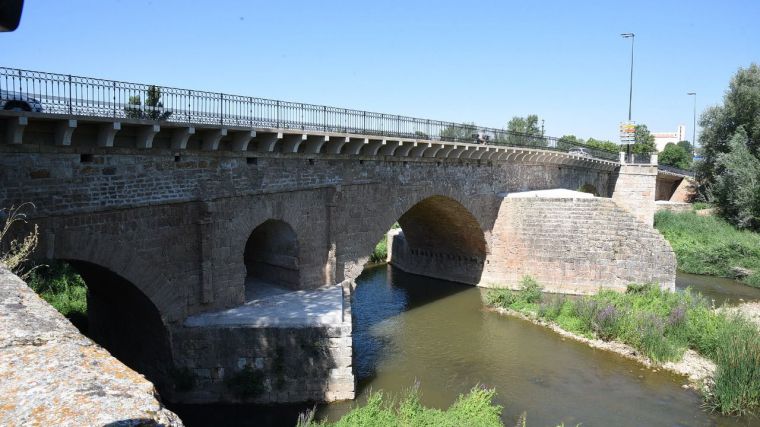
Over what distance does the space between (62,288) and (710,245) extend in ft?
98.9

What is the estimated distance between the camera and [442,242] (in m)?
25.8

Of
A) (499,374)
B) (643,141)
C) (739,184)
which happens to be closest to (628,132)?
(739,184)

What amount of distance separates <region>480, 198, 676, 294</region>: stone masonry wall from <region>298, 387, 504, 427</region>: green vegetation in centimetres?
1175

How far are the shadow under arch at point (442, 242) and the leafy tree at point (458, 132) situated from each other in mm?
2362

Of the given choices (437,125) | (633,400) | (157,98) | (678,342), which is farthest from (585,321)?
(157,98)

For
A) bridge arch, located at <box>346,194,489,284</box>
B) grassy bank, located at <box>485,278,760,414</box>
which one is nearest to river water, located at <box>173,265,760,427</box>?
grassy bank, located at <box>485,278,760,414</box>

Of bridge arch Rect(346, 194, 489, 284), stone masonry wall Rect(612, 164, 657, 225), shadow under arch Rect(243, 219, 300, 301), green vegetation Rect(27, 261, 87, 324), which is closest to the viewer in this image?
shadow under arch Rect(243, 219, 300, 301)

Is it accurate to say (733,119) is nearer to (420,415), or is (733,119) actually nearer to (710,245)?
(710,245)

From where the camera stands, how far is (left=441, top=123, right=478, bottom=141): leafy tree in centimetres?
2204

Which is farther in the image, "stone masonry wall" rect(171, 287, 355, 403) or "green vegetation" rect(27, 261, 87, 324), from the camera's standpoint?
"green vegetation" rect(27, 261, 87, 324)

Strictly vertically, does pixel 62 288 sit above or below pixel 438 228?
below

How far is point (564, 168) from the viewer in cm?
3150

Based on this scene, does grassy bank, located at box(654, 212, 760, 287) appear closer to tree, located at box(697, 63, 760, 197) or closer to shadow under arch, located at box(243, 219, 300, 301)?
tree, located at box(697, 63, 760, 197)

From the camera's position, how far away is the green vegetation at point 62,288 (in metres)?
16.7
